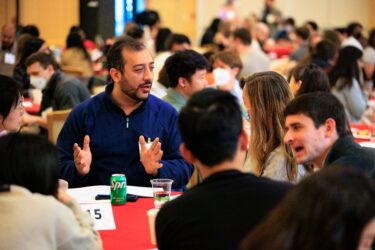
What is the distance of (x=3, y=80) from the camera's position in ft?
12.8

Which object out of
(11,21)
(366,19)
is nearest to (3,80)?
(11,21)

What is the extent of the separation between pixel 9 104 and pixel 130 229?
1.08 metres

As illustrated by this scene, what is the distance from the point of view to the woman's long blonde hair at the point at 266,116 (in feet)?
12.2

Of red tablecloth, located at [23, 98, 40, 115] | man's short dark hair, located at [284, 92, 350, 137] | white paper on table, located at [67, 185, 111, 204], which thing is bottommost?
red tablecloth, located at [23, 98, 40, 115]

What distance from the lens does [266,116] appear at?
12.5 ft

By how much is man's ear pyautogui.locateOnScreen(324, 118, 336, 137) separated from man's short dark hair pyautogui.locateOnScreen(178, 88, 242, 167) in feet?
3.62

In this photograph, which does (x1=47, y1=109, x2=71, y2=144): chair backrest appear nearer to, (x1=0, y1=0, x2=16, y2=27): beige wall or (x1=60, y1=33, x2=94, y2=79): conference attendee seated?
(x1=0, y1=0, x2=16, y2=27): beige wall

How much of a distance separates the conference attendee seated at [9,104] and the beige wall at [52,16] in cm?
468

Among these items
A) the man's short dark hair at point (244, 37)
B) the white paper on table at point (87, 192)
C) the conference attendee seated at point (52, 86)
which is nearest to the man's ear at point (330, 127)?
the white paper on table at point (87, 192)

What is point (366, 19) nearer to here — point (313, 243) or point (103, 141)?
point (103, 141)

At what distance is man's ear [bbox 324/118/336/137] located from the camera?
10.7ft

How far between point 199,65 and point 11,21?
3.99 meters

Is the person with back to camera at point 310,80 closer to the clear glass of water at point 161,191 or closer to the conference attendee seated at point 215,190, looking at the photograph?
the clear glass of water at point 161,191

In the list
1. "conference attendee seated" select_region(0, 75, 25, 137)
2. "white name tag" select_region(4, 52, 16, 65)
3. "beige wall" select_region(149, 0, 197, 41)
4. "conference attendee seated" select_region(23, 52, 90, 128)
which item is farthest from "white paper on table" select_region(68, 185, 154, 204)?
"beige wall" select_region(149, 0, 197, 41)
